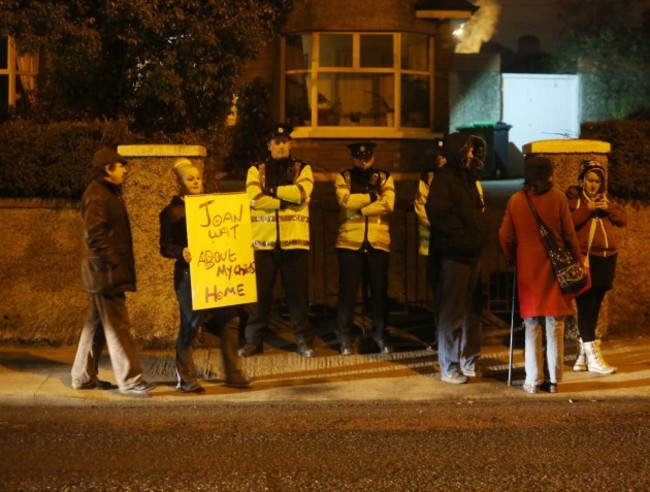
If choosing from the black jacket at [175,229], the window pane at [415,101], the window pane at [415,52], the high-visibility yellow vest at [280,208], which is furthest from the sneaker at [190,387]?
the window pane at [415,52]

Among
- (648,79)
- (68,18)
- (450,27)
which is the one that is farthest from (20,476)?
(648,79)


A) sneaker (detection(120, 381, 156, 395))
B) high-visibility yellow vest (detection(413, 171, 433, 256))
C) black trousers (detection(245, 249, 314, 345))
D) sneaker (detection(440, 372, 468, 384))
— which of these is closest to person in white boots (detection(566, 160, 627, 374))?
sneaker (detection(440, 372, 468, 384))

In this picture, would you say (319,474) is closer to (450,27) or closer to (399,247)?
(399,247)

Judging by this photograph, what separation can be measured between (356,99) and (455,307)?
9.48m

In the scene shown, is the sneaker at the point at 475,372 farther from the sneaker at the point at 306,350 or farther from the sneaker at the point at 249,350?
the sneaker at the point at 249,350

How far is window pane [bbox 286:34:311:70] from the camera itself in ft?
56.4

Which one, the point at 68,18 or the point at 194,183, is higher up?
the point at 68,18

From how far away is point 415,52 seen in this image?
1762cm

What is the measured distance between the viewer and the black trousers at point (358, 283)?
932 centimetres

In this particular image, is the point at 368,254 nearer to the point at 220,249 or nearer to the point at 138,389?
the point at 220,249

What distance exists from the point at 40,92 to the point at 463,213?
21.4 feet

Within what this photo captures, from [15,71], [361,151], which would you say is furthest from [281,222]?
[15,71]

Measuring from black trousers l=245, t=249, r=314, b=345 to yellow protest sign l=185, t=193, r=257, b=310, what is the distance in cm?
101

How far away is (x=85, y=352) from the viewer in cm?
804
